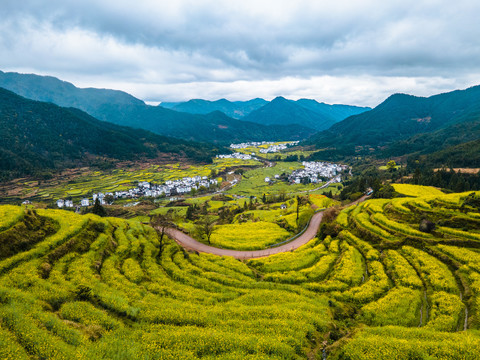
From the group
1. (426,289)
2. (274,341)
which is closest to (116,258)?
(274,341)

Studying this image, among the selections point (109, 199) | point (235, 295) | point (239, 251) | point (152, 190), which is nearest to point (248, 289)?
point (235, 295)

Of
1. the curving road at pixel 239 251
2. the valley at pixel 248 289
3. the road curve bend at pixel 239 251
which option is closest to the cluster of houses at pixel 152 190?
the curving road at pixel 239 251

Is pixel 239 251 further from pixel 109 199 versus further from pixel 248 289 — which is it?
pixel 109 199

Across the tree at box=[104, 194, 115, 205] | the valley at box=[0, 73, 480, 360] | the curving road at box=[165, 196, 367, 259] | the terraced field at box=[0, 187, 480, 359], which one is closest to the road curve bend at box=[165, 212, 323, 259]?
the curving road at box=[165, 196, 367, 259]

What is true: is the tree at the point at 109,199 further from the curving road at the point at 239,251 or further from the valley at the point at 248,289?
the valley at the point at 248,289

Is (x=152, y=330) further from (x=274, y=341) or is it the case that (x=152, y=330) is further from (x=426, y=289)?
(x=426, y=289)

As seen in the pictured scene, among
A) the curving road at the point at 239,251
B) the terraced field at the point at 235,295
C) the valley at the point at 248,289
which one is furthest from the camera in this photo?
the curving road at the point at 239,251
